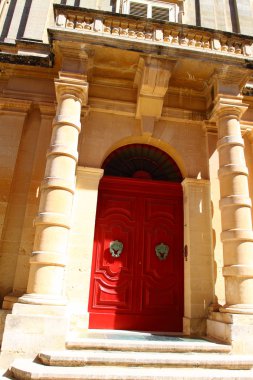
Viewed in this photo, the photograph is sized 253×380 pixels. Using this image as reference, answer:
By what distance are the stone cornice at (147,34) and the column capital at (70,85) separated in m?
0.71

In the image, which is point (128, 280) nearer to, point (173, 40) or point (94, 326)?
point (94, 326)

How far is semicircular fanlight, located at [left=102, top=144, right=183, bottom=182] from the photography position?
6984mm

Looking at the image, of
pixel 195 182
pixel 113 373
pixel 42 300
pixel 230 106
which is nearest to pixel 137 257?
pixel 195 182

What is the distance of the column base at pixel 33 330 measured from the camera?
418 cm

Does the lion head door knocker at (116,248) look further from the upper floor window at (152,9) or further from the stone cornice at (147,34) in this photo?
the upper floor window at (152,9)

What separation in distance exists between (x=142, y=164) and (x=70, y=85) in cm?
243

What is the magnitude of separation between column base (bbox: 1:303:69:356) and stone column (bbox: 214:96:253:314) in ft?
8.50

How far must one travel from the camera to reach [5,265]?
562 centimetres

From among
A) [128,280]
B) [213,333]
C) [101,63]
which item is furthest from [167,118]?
[213,333]

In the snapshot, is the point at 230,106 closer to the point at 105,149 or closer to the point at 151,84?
the point at 151,84

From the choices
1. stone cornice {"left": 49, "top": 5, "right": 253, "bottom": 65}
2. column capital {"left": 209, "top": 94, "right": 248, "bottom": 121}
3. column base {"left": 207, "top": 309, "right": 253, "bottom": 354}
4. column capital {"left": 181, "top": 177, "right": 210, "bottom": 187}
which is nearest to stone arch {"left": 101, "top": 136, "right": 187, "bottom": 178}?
column capital {"left": 181, "top": 177, "right": 210, "bottom": 187}

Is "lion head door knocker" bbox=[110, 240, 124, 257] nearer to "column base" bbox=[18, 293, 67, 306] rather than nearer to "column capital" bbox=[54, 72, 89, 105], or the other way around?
"column base" bbox=[18, 293, 67, 306]

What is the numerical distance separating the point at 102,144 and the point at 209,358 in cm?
426

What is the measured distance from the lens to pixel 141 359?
4.04 meters
